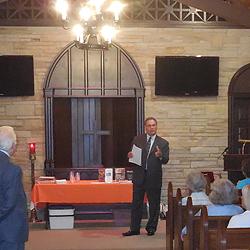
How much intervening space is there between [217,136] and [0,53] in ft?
12.3

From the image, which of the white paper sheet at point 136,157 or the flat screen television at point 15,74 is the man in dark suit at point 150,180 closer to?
the white paper sheet at point 136,157

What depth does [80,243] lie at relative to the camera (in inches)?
259

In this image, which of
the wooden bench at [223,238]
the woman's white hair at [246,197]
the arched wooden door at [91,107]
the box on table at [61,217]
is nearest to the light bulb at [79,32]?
the arched wooden door at [91,107]

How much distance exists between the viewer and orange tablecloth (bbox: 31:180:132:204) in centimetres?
746

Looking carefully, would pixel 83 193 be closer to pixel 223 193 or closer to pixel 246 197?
pixel 223 193

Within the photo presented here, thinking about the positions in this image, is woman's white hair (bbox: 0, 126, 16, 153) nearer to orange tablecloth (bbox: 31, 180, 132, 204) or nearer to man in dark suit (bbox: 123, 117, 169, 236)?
man in dark suit (bbox: 123, 117, 169, 236)

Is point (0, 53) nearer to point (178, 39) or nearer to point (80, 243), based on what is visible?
point (178, 39)

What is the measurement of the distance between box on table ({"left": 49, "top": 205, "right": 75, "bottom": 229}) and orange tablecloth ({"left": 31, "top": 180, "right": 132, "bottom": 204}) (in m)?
0.12

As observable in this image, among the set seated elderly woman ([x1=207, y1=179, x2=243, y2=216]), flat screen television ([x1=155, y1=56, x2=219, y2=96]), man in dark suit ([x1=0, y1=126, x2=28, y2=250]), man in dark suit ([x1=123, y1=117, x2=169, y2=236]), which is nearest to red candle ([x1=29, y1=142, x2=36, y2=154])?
man in dark suit ([x1=123, y1=117, x2=169, y2=236])

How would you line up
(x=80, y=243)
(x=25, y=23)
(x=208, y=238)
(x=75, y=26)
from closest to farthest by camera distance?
1. (x=208, y=238)
2. (x=75, y=26)
3. (x=80, y=243)
4. (x=25, y=23)

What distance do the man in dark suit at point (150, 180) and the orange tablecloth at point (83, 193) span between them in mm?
664

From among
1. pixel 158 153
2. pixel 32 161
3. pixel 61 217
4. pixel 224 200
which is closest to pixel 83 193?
pixel 61 217

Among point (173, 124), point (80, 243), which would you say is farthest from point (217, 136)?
point (80, 243)

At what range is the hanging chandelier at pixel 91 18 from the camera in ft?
19.0
